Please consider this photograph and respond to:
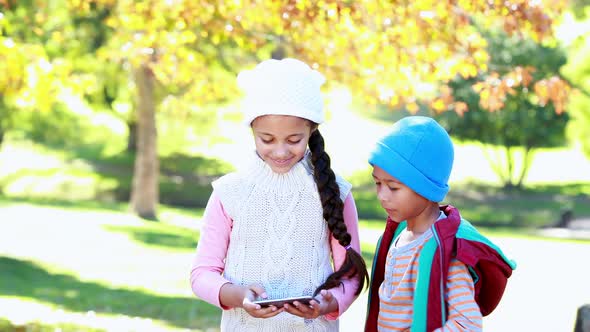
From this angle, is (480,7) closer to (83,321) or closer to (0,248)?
(83,321)

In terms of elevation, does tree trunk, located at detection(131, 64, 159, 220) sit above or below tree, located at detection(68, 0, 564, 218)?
above

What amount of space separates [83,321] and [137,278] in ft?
18.3

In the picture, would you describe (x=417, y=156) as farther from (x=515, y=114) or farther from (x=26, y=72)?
(x=515, y=114)

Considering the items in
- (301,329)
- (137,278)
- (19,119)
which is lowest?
(301,329)

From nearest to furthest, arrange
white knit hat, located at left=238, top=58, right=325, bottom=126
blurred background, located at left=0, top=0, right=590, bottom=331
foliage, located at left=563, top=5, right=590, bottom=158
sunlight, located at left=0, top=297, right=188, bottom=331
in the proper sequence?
white knit hat, located at left=238, top=58, right=325, bottom=126, blurred background, located at left=0, top=0, right=590, bottom=331, sunlight, located at left=0, top=297, right=188, bottom=331, foliage, located at left=563, top=5, right=590, bottom=158

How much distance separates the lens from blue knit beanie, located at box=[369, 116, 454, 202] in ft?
10.5

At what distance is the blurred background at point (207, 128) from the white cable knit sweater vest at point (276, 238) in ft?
11.3

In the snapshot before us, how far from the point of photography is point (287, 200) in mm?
3490

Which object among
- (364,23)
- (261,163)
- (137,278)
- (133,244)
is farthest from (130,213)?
(261,163)

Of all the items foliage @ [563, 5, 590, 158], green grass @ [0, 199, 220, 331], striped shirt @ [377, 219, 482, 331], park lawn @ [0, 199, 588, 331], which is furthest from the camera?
foliage @ [563, 5, 590, 158]

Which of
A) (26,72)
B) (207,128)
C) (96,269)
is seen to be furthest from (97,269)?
(207,128)

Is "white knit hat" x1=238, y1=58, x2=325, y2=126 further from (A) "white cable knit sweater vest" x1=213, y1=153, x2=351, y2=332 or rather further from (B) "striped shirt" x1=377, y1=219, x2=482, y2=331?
(B) "striped shirt" x1=377, y1=219, x2=482, y2=331

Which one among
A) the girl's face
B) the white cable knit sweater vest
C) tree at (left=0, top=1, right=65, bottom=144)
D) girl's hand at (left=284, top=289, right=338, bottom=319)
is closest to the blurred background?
tree at (left=0, top=1, right=65, bottom=144)

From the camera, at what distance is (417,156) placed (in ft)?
10.5
